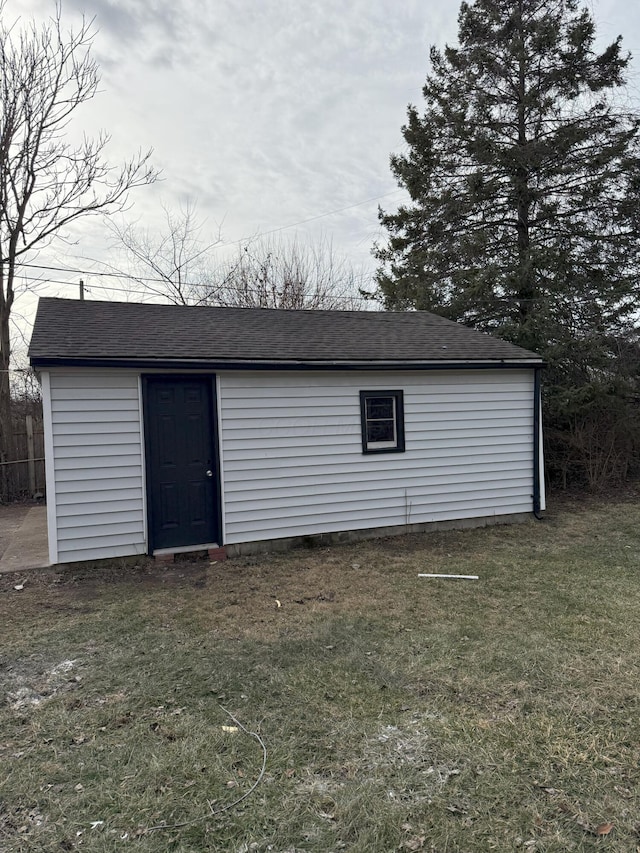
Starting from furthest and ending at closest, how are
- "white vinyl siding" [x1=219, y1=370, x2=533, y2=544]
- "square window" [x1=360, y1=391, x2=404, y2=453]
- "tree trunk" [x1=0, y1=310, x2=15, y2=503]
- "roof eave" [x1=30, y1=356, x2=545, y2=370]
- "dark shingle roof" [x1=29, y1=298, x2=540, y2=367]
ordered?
1. "tree trunk" [x1=0, y1=310, x2=15, y2=503]
2. "square window" [x1=360, y1=391, x2=404, y2=453]
3. "white vinyl siding" [x1=219, y1=370, x2=533, y2=544]
4. "dark shingle roof" [x1=29, y1=298, x2=540, y2=367]
5. "roof eave" [x1=30, y1=356, x2=545, y2=370]

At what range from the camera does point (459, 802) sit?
224cm

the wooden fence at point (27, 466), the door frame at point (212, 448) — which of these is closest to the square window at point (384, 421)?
the door frame at point (212, 448)

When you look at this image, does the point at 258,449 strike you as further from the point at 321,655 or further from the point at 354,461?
the point at 321,655

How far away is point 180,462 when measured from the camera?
625 centimetres

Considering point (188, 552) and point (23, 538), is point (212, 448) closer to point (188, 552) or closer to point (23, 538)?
point (188, 552)

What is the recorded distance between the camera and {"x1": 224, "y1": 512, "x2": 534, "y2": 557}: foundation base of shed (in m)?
6.60

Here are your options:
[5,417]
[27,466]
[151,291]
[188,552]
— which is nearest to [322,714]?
[188,552]

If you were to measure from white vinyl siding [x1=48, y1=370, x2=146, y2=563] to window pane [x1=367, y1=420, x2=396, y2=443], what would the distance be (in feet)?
10.3

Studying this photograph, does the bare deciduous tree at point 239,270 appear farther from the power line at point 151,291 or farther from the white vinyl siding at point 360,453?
the white vinyl siding at point 360,453

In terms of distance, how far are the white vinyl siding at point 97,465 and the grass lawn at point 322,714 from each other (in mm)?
585

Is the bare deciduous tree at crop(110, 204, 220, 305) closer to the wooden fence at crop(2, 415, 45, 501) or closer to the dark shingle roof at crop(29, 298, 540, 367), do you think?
the wooden fence at crop(2, 415, 45, 501)

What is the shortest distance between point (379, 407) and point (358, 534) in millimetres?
1851

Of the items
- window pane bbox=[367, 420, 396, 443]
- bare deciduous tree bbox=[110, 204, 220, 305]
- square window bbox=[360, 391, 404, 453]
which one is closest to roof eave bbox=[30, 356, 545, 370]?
square window bbox=[360, 391, 404, 453]

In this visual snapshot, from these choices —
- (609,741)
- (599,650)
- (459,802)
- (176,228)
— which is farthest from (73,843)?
(176,228)
